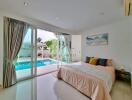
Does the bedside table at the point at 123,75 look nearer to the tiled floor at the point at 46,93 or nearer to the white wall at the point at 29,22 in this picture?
the tiled floor at the point at 46,93

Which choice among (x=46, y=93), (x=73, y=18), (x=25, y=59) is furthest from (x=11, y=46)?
(x=73, y=18)

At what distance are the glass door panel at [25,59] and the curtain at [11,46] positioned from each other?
0.29m

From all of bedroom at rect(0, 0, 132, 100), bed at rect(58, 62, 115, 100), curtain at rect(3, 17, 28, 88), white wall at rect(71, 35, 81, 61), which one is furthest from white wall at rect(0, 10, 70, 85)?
bed at rect(58, 62, 115, 100)

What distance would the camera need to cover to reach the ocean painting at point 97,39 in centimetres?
388

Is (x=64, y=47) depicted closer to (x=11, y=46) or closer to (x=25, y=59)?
(x=25, y=59)

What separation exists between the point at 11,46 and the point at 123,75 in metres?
3.96

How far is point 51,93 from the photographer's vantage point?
2449mm

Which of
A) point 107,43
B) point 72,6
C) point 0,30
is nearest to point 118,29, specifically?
point 107,43

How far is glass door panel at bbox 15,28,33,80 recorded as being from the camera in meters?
3.25

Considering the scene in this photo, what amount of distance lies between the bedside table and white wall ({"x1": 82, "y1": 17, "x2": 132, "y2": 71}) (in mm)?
259

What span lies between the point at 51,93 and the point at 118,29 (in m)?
3.39

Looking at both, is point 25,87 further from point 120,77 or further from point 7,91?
point 120,77

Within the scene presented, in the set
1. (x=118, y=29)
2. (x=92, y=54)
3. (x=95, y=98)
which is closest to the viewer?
(x=95, y=98)

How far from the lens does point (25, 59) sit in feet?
11.3
